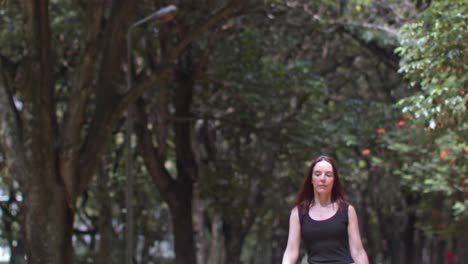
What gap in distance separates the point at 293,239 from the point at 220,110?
15.1m

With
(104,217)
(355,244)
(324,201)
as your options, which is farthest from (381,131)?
(355,244)

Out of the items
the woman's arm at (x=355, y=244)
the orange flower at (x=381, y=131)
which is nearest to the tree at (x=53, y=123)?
the orange flower at (x=381, y=131)

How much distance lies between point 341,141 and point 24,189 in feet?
29.5

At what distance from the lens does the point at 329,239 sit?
5816 millimetres

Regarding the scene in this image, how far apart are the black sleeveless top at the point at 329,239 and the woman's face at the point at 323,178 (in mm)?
176

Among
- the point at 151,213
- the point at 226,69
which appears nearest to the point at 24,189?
the point at 226,69

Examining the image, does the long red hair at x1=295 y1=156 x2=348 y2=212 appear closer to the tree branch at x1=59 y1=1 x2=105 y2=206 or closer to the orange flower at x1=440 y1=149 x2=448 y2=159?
the tree branch at x1=59 y1=1 x2=105 y2=206

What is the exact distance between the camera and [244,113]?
797 inches

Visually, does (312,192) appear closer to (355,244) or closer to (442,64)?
(355,244)

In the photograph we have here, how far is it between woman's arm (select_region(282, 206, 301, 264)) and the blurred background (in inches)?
250

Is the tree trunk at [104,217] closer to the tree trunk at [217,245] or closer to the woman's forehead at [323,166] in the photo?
the tree trunk at [217,245]

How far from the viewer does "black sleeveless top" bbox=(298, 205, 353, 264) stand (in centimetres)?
580

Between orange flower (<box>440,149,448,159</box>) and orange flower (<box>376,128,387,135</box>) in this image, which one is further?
orange flower (<box>376,128,387,135</box>)

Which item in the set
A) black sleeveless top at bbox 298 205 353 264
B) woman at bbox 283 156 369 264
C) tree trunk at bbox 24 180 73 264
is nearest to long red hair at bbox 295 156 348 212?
woman at bbox 283 156 369 264
